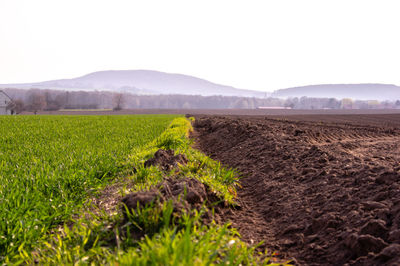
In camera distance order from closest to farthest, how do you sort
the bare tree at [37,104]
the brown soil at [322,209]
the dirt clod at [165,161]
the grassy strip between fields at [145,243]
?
1. the grassy strip between fields at [145,243]
2. the brown soil at [322,209]
3. the dirt clod at [165,161]
4. the bare tree at [37,104]

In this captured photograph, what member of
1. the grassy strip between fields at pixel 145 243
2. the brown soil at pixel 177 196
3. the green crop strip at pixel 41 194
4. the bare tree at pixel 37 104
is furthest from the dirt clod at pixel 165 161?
the bare tree at pixel 37 104

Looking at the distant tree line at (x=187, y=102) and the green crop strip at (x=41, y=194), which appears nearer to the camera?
the green crop strip at (x=41, y=194)

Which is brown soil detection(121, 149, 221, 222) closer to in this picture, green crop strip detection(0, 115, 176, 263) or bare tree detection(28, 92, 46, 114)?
green crop strip detection(0, 115, 176, 263)

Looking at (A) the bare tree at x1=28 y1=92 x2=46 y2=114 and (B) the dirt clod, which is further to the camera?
(A) the bare tree at x1=28 y1=92 x2=46 y2=114

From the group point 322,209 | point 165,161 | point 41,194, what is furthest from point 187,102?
point 322,209

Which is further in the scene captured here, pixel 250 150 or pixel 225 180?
pixel 250 150

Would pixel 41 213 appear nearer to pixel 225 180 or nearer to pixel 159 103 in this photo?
pixel 225 180

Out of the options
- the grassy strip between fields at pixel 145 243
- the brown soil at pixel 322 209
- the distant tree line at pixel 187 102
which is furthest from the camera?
the distant tree line at pixel 187 102

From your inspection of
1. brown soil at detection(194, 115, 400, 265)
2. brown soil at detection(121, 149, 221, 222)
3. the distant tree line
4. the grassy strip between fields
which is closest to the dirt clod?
brown soil at detection(121, 149, 221, 222)

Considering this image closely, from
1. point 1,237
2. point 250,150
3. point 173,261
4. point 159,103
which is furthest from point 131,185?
point 159,103

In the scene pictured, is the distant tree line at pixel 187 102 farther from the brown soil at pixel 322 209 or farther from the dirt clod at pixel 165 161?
the brown soil at pixel 322 209

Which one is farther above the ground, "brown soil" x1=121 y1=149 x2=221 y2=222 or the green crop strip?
"brown soil" x1=121 y1=149 x2=221 y2=222

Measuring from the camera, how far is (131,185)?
4.52 meters

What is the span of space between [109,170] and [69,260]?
9.35 ft
